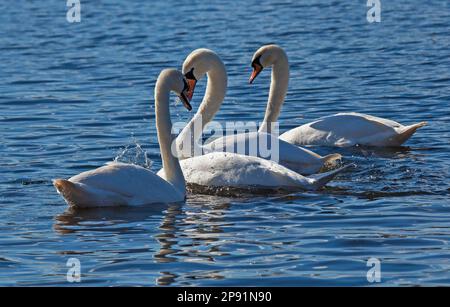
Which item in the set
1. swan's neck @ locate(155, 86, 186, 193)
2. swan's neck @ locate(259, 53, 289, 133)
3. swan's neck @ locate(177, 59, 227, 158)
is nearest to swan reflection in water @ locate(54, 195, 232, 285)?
swan's neck @ locate(155, 86, 186, 193)

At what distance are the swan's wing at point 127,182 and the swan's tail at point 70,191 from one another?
3.1 inches

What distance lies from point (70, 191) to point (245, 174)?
1783 millimetres

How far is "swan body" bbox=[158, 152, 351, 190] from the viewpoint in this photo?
10.5m

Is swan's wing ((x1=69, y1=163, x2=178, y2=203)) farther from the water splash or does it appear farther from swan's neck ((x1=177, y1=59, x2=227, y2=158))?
swan's neck ((x1=177, y1=59, x2=227, y2=158))

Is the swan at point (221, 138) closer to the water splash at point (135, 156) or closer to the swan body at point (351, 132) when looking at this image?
the water splash at point (135, 156)

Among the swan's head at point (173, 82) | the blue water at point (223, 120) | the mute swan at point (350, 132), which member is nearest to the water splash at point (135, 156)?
the blue water at point (223, 120)

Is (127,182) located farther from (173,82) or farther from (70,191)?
(173,82)

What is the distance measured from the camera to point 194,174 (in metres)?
11.0

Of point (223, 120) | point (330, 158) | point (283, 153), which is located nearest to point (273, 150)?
point (283, 153)

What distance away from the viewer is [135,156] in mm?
12625

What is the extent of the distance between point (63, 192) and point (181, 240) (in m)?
1.35

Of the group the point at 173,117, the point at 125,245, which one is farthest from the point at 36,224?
the point at 173,117

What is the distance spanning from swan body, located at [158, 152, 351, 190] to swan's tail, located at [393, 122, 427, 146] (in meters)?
2.36
